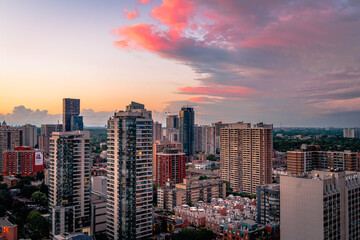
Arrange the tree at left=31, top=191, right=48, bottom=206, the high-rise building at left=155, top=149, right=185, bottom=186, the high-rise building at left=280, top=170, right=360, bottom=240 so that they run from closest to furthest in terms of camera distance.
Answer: the high-rise building at left=280, top=170, right=360, bottom=240 → the tree at left=31, top=191, right=48, bottom=206 → the high-rise building at left=155, top=149, right=185, bottom=186

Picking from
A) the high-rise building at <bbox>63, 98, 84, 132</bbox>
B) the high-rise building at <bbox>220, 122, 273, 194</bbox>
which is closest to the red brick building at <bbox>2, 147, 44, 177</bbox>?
the high-rise building at <bbox>220, 122, 273, 194</bbox>

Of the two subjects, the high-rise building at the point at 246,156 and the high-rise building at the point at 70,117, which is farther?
the high-rise building at the point at 70,117

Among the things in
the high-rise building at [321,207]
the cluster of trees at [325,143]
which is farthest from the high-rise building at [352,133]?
the high-rise building at [321,207]

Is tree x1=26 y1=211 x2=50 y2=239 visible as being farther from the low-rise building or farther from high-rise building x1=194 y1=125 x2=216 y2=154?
high-rise building x1=194 y1=125 x2=216 y2=154

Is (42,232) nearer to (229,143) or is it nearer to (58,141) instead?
(58,141)

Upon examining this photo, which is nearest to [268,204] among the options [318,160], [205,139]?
[318,160]

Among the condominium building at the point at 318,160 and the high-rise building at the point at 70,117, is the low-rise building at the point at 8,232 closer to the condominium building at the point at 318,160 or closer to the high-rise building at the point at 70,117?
the condominium building at the point at 318,160

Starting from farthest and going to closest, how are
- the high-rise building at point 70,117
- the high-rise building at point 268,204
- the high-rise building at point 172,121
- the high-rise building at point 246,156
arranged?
the high-rise building at point 172,121 → the high-rise building at point 70,117 → the high-rise building at point 246,156 → the high-rise building at point 268,204
